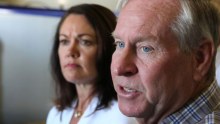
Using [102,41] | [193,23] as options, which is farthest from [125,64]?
[102,41]

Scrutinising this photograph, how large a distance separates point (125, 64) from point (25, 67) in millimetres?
1450

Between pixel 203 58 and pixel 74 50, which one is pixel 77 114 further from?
pixel 203 58

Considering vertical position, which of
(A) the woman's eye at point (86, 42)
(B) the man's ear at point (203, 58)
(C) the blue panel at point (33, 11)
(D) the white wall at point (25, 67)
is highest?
(B) the man's ear at point (203, 58)

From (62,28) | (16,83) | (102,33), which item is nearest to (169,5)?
(102,33)

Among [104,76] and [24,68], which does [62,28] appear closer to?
[104,76]

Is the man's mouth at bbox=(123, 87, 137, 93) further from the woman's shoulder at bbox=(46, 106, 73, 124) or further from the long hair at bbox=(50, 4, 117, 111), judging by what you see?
the woman's shoulder at bbox=(46, 106, 73, 124)

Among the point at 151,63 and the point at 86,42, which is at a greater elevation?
the point at 151,63

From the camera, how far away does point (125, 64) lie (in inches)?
29.2

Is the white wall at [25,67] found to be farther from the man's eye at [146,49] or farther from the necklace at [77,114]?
the man's eye at [146,49]

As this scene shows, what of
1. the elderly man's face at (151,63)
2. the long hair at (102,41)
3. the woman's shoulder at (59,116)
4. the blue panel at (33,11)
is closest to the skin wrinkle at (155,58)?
the elderly man's face at (151,63)

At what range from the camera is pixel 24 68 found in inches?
81.9

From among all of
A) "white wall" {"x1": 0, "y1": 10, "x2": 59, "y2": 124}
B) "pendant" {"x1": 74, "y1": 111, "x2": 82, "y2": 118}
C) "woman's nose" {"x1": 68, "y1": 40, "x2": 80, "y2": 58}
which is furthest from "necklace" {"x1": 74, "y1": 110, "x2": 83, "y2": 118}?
"white wall" {"x1": 0, "y1": 10, "x2": 59, "y2": 124}

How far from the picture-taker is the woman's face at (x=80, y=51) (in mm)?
1363

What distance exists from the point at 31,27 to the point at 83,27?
0.77 m
